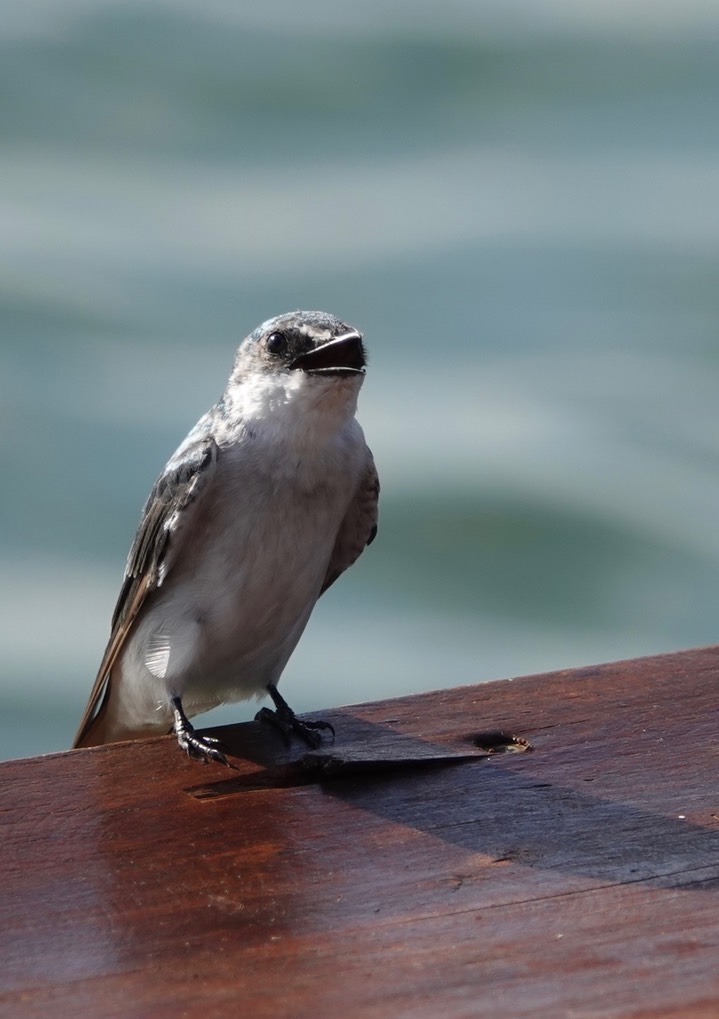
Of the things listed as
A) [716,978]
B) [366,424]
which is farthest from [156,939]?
[366,424]

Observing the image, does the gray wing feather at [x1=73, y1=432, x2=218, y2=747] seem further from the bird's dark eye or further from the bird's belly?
the bird's dark eye

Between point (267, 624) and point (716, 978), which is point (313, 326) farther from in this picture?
point (716, 978)

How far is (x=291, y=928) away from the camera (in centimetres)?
276

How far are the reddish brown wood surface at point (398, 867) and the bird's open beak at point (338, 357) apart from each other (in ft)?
2.82

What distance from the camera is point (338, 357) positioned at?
4.19 metres

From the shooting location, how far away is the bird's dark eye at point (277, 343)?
14.3 feet

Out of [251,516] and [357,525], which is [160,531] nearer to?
[251,516]

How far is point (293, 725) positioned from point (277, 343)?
1112mm

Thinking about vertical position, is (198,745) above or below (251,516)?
below

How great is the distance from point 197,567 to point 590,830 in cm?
156

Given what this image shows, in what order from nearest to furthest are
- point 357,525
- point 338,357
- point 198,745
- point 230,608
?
point 198,745, point 338,357, point 230,608, point 357,525

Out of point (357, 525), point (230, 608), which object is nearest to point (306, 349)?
point (357, 525)

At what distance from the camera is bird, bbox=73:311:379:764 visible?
4266mm

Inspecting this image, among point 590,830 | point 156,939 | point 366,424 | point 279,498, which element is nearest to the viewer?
point 156,939
